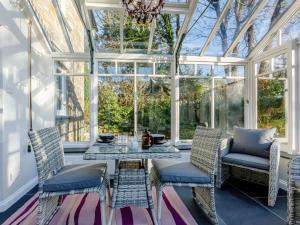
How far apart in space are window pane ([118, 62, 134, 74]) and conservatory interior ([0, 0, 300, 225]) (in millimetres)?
29

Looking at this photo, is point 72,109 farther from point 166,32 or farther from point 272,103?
point 272,103

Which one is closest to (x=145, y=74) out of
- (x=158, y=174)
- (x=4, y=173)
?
(x=158, y=174)

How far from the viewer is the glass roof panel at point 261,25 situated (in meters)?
3.53

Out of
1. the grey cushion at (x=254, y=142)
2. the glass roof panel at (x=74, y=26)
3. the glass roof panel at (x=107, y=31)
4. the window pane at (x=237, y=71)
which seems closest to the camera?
the grey cushion at (x=254, y=142)

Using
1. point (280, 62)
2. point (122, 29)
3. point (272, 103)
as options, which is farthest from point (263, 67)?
point (122, 29)

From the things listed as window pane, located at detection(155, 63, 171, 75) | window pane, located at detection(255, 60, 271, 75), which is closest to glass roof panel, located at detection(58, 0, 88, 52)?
window pane, located at detection(155, 63, 171, 75)

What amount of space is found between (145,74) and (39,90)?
2020 mm

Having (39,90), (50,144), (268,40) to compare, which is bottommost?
(50,144)

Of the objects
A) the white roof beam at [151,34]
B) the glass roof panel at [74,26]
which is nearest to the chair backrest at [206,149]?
the white roof beam at [151,34]

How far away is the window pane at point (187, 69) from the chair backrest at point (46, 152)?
113 inches

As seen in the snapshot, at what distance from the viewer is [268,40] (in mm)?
4109

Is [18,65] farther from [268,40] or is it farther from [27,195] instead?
[268,40]

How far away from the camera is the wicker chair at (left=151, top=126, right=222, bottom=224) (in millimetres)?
2412

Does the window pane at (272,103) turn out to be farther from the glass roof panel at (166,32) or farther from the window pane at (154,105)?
the glass roof panel at (166,32)
